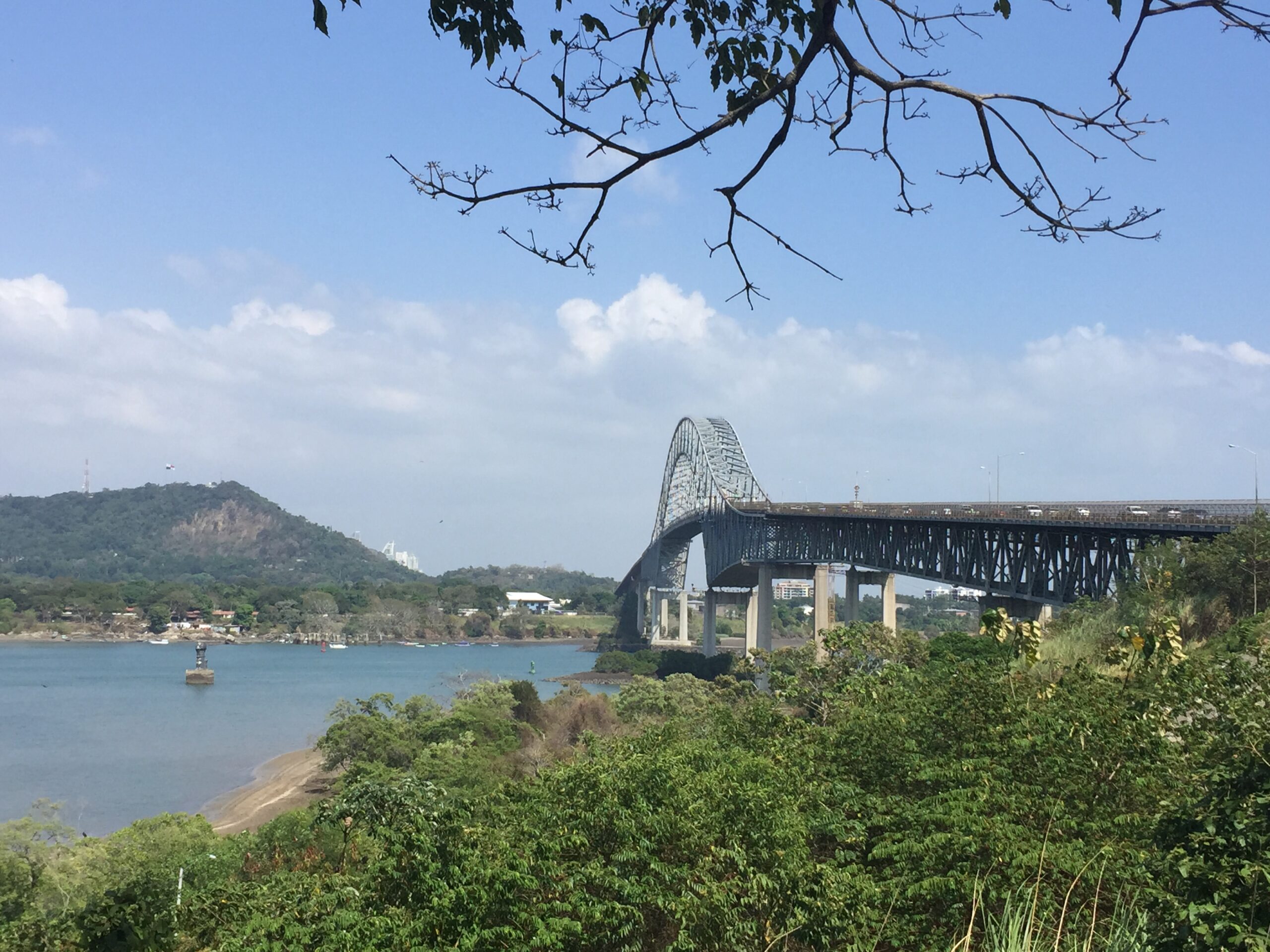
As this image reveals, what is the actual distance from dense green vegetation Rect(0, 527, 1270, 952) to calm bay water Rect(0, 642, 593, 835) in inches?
850

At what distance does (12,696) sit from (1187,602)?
6292 cm

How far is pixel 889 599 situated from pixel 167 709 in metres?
37.8

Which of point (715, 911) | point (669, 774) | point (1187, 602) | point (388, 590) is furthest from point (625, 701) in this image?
point (388, 590)

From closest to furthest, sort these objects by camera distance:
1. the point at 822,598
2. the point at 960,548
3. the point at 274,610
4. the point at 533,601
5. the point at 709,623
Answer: the point at 960,548, the point at 822,598, the point at 709,623, the point at 274,610, the point at 533,601

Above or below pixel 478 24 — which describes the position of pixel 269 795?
below

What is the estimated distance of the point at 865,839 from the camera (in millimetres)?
8812

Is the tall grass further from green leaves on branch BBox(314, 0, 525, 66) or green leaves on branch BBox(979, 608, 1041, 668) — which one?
green leaves on branch BBox(979, 608, 1041, 668)

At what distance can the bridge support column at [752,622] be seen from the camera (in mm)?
67375

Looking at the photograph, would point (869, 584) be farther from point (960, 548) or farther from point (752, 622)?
point (752, 622)

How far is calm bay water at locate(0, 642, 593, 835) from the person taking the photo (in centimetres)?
3772

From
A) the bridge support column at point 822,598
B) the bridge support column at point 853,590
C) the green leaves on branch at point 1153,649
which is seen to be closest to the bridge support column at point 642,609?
the bridge support column at point 822,598

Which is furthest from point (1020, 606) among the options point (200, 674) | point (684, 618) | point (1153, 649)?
point (684, 618)

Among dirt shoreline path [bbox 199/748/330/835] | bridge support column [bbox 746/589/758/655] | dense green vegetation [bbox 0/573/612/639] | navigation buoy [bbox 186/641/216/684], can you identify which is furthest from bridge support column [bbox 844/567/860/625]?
dense green vegetation [bbox 0/573/612/639]

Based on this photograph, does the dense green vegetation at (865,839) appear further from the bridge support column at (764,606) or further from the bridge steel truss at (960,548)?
the bridge support column at (764,606)
